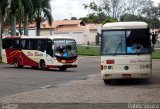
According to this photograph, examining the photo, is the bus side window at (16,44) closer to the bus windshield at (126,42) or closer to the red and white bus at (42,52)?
the red and white bus at (42,52)

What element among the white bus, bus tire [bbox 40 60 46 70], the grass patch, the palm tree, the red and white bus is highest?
the palm tree

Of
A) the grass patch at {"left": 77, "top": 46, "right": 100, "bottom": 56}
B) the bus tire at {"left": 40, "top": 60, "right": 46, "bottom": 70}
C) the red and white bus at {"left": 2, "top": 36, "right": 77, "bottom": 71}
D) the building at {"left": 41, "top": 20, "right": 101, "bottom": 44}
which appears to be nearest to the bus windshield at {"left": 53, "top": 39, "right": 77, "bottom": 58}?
the red and white bus at {"left": 2, "top": 36, "right": 77, "bottom": 71}

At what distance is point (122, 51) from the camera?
20438mm

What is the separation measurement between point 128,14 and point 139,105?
9124 cm

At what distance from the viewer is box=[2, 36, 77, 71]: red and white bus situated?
35.1 meters

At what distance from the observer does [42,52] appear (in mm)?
36125

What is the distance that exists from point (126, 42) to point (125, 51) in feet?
1.38

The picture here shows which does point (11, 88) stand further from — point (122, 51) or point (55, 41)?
point (55, 41)

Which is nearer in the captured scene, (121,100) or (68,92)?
(121,100)

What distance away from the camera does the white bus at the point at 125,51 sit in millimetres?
20312

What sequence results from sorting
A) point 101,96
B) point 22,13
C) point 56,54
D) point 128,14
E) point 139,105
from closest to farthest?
1. point 139,105
2. point 101,96
3. point 56,54
4. point 22,13
5. point 128,14

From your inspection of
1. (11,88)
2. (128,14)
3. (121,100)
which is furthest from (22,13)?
(128,14)

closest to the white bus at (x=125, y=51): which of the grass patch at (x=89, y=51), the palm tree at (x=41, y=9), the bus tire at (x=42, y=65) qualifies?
the bus tire at (x=42, y=65)

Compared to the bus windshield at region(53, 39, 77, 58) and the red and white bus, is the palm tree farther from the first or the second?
the bus windshield at region(53, 39, 77, 58)
